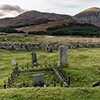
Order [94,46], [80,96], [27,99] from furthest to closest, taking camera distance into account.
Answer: [94,46] < [80,96] < [27,99]

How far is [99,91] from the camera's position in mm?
6875

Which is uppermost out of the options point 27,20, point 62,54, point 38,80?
point 27,20

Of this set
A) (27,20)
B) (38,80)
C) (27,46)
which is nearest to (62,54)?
(38,80)

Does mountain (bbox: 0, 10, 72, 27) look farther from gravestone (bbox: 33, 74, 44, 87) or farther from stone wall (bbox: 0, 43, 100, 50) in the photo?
gravestone (bbox: 33, 74, 44, 87)

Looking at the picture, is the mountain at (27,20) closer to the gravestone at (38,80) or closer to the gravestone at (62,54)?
the gravestone at (62,54)

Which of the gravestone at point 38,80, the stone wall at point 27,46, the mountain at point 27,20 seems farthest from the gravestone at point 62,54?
the mountain at point 27,20

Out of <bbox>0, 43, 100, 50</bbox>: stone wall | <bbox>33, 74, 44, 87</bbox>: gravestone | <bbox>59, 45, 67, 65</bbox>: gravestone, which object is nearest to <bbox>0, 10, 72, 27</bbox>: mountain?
<bbox>0, 43, 100, 50</bbox>: stone wall

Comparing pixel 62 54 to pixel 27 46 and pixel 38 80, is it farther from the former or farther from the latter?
pixel 27 46

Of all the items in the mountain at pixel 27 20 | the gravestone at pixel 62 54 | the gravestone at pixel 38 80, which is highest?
the mountain at pixel 27 20

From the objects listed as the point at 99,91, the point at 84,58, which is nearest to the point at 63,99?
the point at 99,91

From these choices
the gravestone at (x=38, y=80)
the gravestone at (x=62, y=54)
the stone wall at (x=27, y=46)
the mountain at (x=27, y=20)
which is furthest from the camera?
the mountain at (x=27, y=20)

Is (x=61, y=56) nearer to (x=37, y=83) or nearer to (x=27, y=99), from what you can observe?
(x=37, y=83)

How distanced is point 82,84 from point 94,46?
914 inches

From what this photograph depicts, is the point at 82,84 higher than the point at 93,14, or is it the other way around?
the point at 93,14
